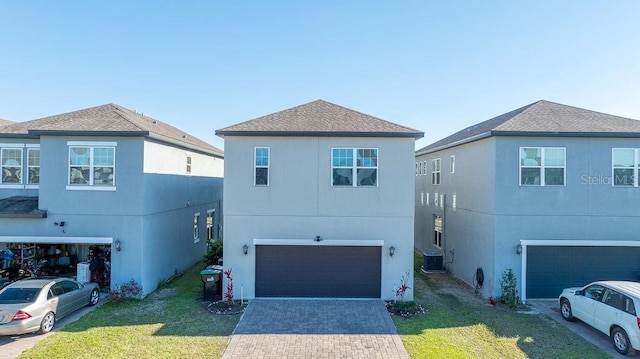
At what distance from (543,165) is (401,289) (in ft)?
22.4

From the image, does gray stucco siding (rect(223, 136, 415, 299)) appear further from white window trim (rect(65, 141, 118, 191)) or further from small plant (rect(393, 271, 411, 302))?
white window trim (rect(65, 141, 118, 191))

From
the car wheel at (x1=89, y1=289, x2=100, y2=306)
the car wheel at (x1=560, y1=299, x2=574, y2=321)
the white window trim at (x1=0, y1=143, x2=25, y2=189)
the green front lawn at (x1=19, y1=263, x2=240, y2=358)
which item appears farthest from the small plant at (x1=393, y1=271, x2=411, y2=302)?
the white window trim at (x1=0, y1=143, x2=25, y2=189)

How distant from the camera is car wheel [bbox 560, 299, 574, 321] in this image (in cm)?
984

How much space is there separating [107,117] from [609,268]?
19798 mm

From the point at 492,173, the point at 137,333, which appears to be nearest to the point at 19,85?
the point at 137,333

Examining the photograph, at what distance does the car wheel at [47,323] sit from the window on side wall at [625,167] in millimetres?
18598

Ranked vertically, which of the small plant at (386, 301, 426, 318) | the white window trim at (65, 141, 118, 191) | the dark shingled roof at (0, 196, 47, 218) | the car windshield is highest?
the white window trim at (65, 141, 118, 191)

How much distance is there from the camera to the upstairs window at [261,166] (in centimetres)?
1146

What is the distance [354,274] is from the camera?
1149 cm

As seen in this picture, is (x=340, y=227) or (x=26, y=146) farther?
(x=26, y=146)

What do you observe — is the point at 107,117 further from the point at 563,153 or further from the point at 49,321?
the point at 563,153

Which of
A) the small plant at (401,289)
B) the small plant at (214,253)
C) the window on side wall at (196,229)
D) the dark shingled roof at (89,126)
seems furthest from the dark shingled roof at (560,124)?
the window on side wall at (196,229)

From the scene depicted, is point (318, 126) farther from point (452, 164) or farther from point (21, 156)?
point (21, 156)

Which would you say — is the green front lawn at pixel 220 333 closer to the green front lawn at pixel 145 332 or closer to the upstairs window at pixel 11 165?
the green front lawn at pixel 145 332
